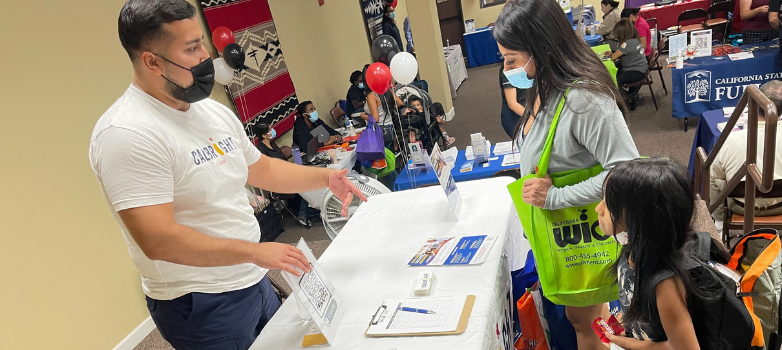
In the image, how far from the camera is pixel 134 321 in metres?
3.61

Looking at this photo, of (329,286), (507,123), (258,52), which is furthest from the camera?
(258,52)

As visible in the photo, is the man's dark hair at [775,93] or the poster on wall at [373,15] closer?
the man's dark hair at [775,93]

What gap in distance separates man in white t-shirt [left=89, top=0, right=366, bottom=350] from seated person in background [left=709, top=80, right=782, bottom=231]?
250 cm

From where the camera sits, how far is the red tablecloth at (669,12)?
30.3 feet

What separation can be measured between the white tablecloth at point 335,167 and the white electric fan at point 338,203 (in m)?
0.94

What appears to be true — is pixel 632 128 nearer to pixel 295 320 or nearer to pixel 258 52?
pixel 258 52

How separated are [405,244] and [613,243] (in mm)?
736

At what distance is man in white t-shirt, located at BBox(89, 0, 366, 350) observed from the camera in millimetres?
1388

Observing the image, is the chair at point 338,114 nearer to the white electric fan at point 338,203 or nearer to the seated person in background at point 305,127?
the seated person in background at point 305,127

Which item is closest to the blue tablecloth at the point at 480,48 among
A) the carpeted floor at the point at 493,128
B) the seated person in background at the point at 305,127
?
the carpeted floor at the point at 493,128

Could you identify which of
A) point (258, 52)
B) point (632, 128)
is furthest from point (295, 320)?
point (632, 128)

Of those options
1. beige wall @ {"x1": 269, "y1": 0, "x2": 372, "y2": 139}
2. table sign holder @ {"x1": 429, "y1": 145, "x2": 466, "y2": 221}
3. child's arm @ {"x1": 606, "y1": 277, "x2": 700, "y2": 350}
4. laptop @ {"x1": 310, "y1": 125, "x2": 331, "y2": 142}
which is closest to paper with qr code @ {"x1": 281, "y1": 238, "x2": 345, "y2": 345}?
table sign holder @ {"x1": 429, "y1": 145, "x2": 466, "y2": 221}

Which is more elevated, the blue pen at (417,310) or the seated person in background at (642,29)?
the blue pen at (417,310)

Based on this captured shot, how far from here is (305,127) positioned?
5.54 m
